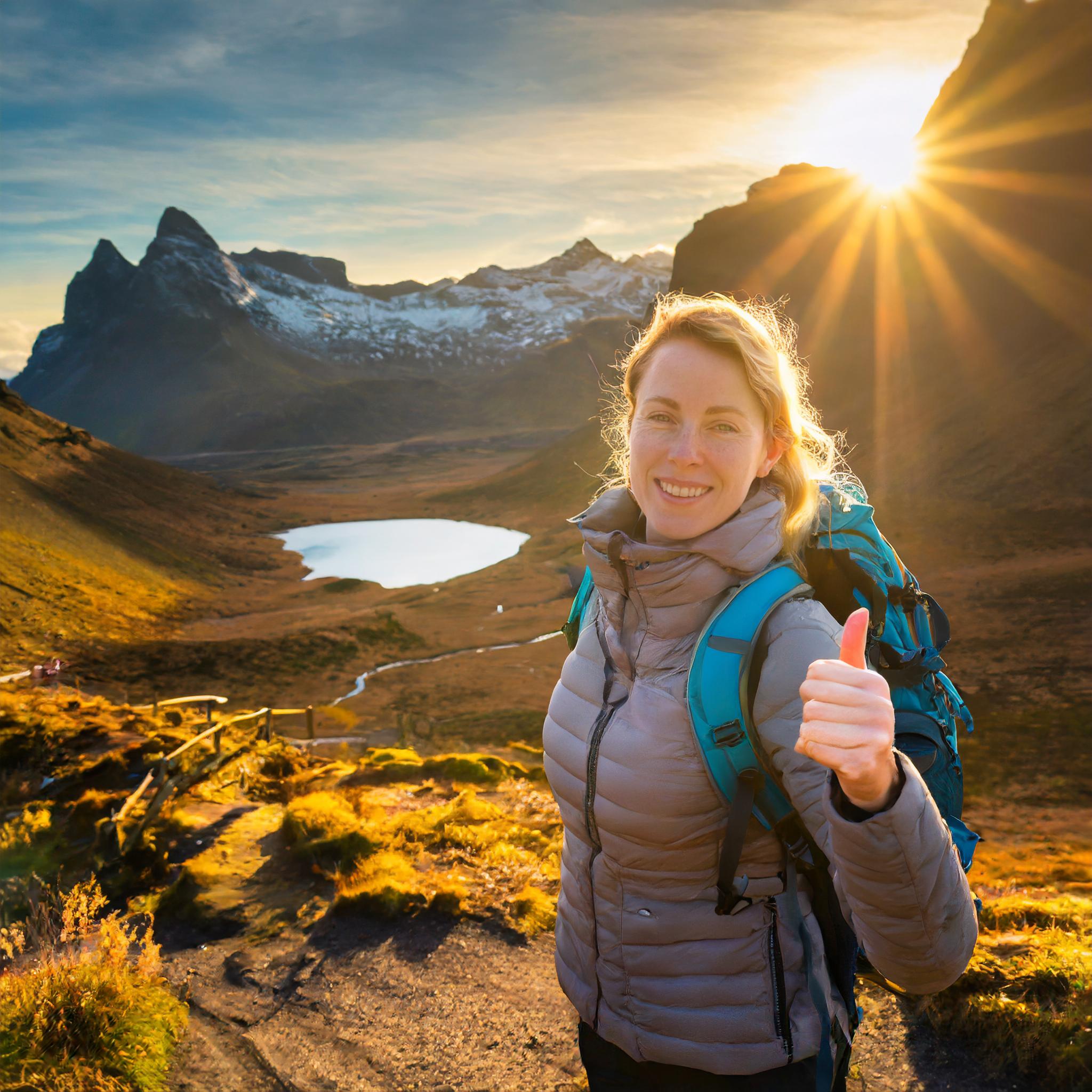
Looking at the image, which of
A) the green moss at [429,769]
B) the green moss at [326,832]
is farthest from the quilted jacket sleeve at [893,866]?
the green moss at [429,769]

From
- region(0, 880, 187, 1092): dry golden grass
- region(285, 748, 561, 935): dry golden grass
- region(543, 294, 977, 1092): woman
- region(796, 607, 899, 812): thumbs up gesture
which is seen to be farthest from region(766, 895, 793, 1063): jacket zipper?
region(285, 748, 561, 935): dry golden grass

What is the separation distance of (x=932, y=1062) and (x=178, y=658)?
34.7 m

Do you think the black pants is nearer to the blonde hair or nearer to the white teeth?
the blonde hair

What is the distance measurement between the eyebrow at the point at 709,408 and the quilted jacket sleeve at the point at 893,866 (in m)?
0.77

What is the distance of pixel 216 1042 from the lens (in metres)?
4.77

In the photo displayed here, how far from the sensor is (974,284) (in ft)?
183

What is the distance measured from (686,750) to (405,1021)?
171 inches

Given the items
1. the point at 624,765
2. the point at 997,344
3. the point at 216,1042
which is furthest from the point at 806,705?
the point at 997,344

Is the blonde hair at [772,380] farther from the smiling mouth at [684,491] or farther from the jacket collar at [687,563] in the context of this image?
the smiling mouth at [684,491]

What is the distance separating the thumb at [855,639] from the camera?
5.08 ft

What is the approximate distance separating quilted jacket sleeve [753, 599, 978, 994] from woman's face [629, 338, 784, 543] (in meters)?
0.57

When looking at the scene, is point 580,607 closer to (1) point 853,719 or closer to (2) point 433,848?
(1) point 853,719

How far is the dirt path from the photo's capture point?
14.8 ft

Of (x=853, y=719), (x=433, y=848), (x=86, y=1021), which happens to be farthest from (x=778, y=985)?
(x=433, y=848)
